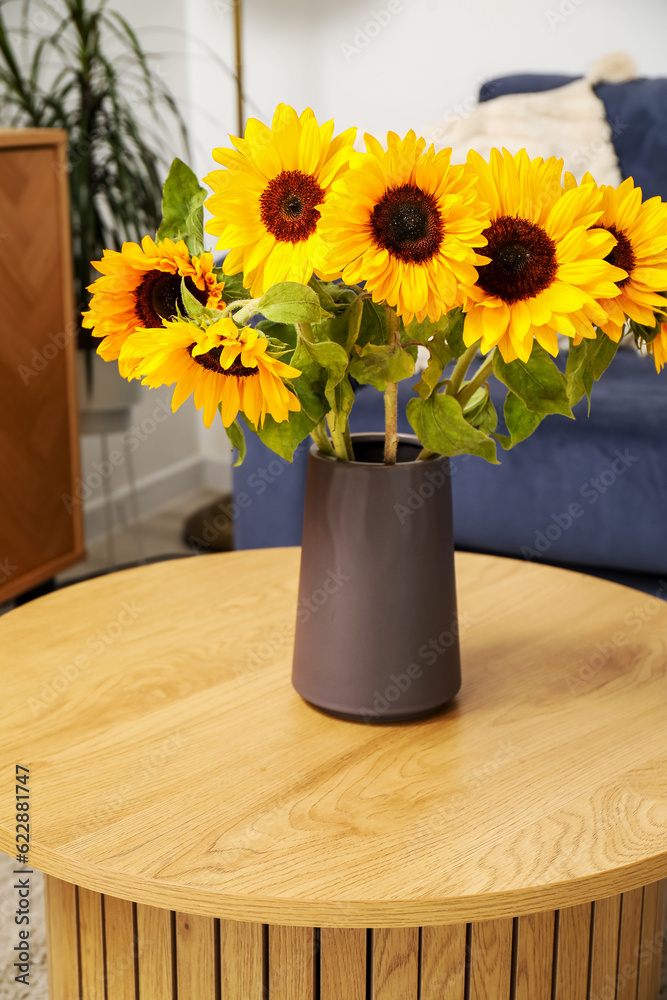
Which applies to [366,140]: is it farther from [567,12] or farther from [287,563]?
[567,12]

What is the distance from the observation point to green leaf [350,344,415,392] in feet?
2.39

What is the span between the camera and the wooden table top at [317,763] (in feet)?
2.07

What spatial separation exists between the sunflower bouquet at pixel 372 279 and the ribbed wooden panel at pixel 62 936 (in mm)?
393

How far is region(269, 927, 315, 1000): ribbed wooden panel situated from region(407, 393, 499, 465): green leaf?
354mm

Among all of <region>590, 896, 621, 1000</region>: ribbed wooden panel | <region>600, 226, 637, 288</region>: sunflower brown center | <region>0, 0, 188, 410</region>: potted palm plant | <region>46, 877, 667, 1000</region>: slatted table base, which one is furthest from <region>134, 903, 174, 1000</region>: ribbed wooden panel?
<region>0, 0, 188, 410</region>: potted palm plant

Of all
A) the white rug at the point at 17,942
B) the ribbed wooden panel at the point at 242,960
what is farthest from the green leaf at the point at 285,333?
the white rug at the point at 17,942

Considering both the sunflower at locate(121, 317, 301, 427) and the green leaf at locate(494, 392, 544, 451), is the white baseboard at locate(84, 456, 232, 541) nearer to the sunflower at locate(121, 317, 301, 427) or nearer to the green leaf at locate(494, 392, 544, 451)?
the green leaf at locate(494, 392, 544, 451)

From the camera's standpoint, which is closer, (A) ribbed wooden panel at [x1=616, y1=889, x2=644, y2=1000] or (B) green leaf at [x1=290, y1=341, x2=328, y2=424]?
(B) green leaf at [x1=290, y1=341, x2=328, y2=424]

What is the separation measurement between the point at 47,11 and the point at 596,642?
2.07 m

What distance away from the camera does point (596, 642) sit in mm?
988

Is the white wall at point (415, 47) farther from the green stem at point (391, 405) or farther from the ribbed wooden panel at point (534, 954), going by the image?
the ribbed wooden panel at point (534, 954)

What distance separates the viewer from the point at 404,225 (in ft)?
2.01

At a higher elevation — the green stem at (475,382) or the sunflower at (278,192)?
the sunflower at (278,192)

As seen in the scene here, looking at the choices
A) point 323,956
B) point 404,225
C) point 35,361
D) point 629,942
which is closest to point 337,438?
point 404,225
